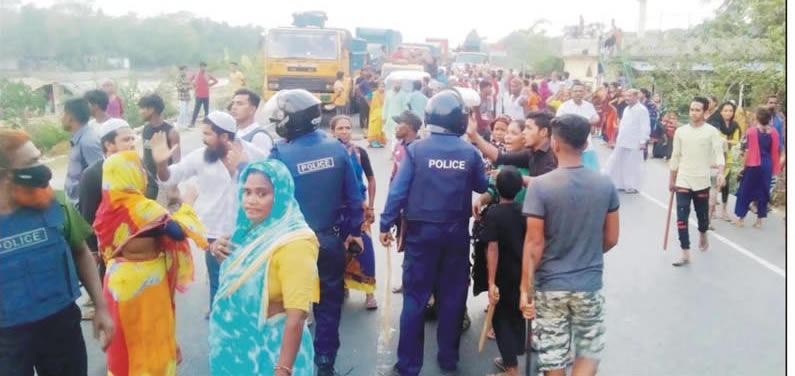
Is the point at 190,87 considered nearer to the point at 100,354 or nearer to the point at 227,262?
the point at 100,354

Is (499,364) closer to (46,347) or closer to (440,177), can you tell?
(440,177)

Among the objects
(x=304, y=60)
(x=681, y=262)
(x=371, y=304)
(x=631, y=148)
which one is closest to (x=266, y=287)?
(x=371, y=304)

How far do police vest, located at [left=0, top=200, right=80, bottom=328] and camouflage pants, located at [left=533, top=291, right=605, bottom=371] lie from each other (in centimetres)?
218

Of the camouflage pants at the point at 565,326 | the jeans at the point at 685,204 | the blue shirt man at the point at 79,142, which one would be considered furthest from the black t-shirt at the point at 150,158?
the jeans at the point at 685,204

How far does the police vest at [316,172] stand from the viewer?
378 cm

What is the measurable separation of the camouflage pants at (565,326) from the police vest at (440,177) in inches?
32.8

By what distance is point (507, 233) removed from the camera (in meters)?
3.89

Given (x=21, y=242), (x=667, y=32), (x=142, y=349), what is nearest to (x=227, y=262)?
(x=21, y=242)

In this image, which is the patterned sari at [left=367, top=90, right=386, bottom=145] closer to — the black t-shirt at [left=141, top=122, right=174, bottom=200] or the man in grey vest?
the black t-shirt at [left=141, top=122, right=174, bottom=200]

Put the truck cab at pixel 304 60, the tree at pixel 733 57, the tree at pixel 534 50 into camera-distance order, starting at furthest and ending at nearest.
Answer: the tree at pixel 534 50 < the truck cab at pixel 304 60 < the tree at pixel 733 57

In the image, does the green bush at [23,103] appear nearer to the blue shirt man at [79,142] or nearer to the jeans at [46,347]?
the blue shirt man at [79,142]

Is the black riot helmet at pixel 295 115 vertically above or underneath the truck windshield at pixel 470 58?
underneath

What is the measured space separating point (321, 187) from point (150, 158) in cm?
203

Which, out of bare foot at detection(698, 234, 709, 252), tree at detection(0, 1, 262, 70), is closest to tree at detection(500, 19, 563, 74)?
tree at detection(0, 1, 262, 70)
